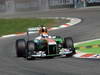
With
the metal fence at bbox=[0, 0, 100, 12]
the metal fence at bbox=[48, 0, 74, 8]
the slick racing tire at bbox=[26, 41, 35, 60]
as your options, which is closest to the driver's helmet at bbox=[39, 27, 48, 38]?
the slick racing tire at bbox=[26, 41, 35, 60]

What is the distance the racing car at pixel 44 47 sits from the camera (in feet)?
39.7

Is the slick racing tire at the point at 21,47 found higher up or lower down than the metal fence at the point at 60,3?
higher up

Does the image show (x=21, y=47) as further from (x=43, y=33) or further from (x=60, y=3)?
(x=60, y=3)

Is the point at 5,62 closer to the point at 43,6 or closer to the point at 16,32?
the point at 16,32

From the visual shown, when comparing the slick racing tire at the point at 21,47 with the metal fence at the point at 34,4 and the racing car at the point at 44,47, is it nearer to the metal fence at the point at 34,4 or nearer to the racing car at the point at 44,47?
the racing car at the point at 44,47

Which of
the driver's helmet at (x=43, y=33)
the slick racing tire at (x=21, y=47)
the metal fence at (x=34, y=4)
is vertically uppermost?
the driver's helmet at (x=43, y=33)

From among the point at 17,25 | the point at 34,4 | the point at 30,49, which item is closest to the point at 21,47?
the point at 30,49

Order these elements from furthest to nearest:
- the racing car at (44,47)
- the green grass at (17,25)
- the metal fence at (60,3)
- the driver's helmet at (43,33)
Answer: the metal fence at (60,3) → the green grass at (17,25) → the driver's helmet at (43,33) → the racing car at (44,47)

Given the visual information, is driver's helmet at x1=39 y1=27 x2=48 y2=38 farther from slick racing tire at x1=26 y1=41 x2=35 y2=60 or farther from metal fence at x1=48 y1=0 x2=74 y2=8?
metal fence at x1=48 y1=0 x2=74 y2=8

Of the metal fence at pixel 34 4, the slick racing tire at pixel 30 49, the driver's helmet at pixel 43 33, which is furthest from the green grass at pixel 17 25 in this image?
the metal fence at pixel 34 4

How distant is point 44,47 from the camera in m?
12.4

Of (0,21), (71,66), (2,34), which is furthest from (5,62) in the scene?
(0,21)

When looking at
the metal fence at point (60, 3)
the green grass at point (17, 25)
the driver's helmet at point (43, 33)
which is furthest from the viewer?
the metal fence at point (60, 3)

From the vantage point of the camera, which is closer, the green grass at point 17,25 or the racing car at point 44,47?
the racing car at point 44,47
